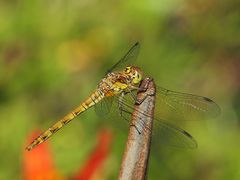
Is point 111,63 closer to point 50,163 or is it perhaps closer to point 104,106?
point 104,106

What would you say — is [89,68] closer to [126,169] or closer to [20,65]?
[20,65]

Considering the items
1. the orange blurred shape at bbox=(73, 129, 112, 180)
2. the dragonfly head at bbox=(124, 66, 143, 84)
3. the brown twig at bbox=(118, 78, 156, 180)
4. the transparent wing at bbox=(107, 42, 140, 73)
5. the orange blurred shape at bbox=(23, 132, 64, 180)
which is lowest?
the brown twig at bbox=(118, 78, 156, 180)

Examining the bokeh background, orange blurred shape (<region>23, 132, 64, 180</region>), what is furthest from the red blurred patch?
the bokeh background

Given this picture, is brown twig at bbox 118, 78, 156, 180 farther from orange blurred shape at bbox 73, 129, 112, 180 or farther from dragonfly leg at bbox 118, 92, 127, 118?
dragonfly leg at bbox 118, 92, 127, 118

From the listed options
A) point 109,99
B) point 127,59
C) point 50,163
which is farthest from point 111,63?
point 50,163

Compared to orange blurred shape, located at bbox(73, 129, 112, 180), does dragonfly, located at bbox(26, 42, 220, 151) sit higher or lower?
higher

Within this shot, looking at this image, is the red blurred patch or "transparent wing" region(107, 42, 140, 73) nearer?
the red blurred patch

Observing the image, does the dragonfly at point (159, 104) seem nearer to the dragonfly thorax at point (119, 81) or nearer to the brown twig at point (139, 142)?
the dragonfly thorax at point (119, 81)
